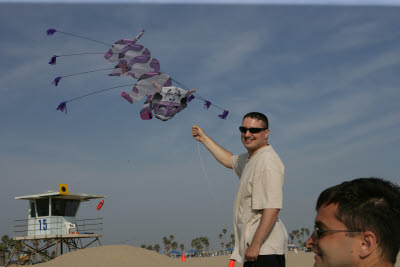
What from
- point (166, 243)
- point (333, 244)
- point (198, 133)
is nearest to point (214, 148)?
point (198, 133)

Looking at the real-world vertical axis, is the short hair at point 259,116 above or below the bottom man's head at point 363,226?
above

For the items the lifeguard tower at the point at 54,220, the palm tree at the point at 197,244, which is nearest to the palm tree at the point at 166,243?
the palm tree at the point at 197,244

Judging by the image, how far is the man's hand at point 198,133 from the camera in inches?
216

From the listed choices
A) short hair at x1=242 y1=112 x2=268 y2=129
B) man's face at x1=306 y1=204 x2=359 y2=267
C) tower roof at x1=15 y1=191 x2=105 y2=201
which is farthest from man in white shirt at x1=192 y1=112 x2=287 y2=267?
tower roof at x1=15 y1=191 x2=105 y2=201

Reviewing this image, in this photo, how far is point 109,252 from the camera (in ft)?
75.0

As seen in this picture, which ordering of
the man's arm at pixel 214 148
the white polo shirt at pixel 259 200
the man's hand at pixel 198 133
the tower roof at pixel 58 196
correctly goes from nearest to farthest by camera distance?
the white polo shirt at pixel 259 200, the man's arm at pixel 214 148, the man's hand at pixel 198 133, the tower roof at pixel 58 196

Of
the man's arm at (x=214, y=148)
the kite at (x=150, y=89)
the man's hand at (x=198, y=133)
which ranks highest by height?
the kite at (x=150, y=89)

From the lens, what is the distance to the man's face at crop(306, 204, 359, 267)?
184 cm

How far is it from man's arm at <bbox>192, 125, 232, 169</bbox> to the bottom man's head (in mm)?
3327

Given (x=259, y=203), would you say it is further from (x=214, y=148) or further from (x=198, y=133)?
(x=198, y=133)

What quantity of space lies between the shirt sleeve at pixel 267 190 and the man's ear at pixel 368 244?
234cm

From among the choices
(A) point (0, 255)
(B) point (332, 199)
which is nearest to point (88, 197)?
(B) point (332, 199)

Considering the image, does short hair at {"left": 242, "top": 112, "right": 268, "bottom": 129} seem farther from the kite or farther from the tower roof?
the tower roof

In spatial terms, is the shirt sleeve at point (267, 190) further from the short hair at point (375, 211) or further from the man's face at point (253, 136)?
the short hair at point (375, 211)
